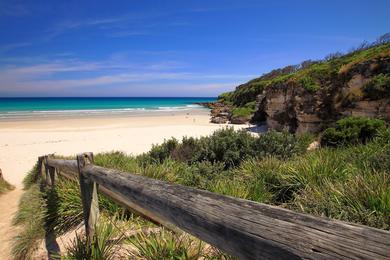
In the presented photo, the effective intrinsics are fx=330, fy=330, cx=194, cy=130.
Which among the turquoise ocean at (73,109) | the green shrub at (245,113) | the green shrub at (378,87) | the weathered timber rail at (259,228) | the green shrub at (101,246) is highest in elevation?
the green shrub at (378,87)

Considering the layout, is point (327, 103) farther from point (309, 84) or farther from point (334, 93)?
point (309, 84)

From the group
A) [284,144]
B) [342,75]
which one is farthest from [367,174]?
[342,75]

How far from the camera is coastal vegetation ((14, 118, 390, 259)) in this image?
3.74 m

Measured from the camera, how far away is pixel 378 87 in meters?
11.8

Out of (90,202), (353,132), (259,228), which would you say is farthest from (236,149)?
(259,228)

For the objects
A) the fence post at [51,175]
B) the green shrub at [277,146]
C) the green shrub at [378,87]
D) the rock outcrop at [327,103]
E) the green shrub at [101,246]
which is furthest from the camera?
the rock outcrop at [327,103]

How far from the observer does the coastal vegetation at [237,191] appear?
3.74 m

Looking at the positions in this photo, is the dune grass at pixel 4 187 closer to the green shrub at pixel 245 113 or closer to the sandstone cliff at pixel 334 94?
the sandstone cliff at pixel 334 94

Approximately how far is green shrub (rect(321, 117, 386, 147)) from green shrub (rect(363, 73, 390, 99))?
6.70ft

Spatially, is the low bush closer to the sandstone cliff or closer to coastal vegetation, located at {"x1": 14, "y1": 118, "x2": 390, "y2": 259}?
coastal vegetation, located at {"x1": 14, "y1": 118, "x2": 390, "y2": 259}

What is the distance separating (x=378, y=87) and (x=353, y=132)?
3053mm

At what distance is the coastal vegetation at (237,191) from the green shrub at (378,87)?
2.45 m

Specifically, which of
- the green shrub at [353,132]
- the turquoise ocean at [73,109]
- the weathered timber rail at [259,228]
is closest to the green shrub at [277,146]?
the green shrub at [353,132]

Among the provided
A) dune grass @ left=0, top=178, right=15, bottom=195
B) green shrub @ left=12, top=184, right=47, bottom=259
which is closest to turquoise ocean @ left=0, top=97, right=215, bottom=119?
dune grass @ left=0, top=178, right=15, bottom=195
